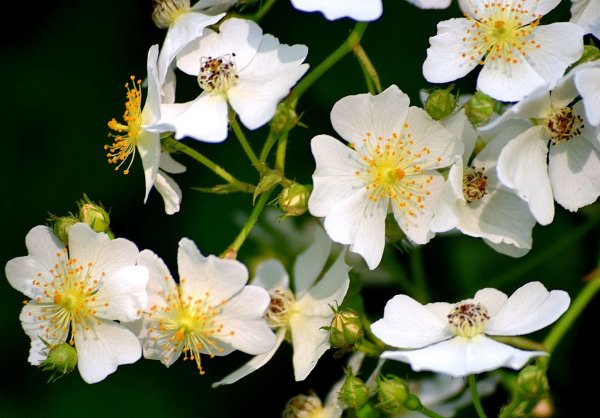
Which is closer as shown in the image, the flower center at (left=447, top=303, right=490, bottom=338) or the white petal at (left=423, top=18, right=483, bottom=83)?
the flower center at (left=447, top=303, right=490, bottom=338)

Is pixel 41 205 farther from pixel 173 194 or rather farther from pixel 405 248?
pixel 405 248

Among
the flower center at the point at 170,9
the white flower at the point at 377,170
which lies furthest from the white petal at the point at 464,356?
the flower center at the point at 170,9

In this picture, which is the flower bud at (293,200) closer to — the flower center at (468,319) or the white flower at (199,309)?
the white flower at (199,309)

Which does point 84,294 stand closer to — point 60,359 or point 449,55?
point 60,359

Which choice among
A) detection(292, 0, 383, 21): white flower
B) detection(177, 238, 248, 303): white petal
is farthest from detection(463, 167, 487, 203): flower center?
detection(177, 238, 248, 303): white petal

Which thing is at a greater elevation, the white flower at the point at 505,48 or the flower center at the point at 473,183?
the white flower at the point at 505,48

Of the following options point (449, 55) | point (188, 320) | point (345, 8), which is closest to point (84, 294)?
point (188, 320)

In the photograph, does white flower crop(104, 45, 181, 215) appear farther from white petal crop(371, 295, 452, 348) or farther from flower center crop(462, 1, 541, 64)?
flower center crop(462, 1, 541, 64)
